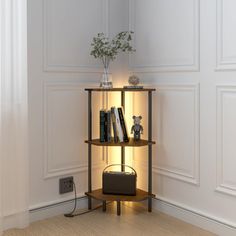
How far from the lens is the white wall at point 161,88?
2.37 m

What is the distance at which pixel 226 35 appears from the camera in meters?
2.31

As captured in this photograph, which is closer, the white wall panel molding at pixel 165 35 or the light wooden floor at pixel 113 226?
the light wooden floor at pixel 113 226

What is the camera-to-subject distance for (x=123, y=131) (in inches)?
108

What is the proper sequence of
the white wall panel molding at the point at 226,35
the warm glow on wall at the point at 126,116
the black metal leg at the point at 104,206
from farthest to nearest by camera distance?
the warm glow on wall at the point at 126,116 → the black metal leg at the point at 104,206 → the white wall panel molding at the point at 226,35

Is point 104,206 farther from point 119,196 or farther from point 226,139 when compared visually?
point 226,139

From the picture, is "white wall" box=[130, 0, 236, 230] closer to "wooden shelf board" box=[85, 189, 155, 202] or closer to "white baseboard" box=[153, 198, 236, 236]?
"white baseboard" box=[153, 198, 236, 236]

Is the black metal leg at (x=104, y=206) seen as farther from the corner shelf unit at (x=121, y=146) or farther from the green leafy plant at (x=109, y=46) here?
the green leafy plant at (x=109, y=46)

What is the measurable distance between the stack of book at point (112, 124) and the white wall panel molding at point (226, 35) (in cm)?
79

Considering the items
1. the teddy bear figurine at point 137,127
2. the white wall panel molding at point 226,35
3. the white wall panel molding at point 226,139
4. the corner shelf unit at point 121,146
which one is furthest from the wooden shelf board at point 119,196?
the white wall panel molding at point 226,35

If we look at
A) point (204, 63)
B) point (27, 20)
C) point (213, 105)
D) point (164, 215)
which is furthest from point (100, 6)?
point (164, 215)

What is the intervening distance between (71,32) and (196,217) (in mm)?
1595

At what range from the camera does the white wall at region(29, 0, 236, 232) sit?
2.37m

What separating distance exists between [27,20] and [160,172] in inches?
57.5

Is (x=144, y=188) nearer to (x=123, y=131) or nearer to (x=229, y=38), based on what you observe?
(x=123, y=131)
